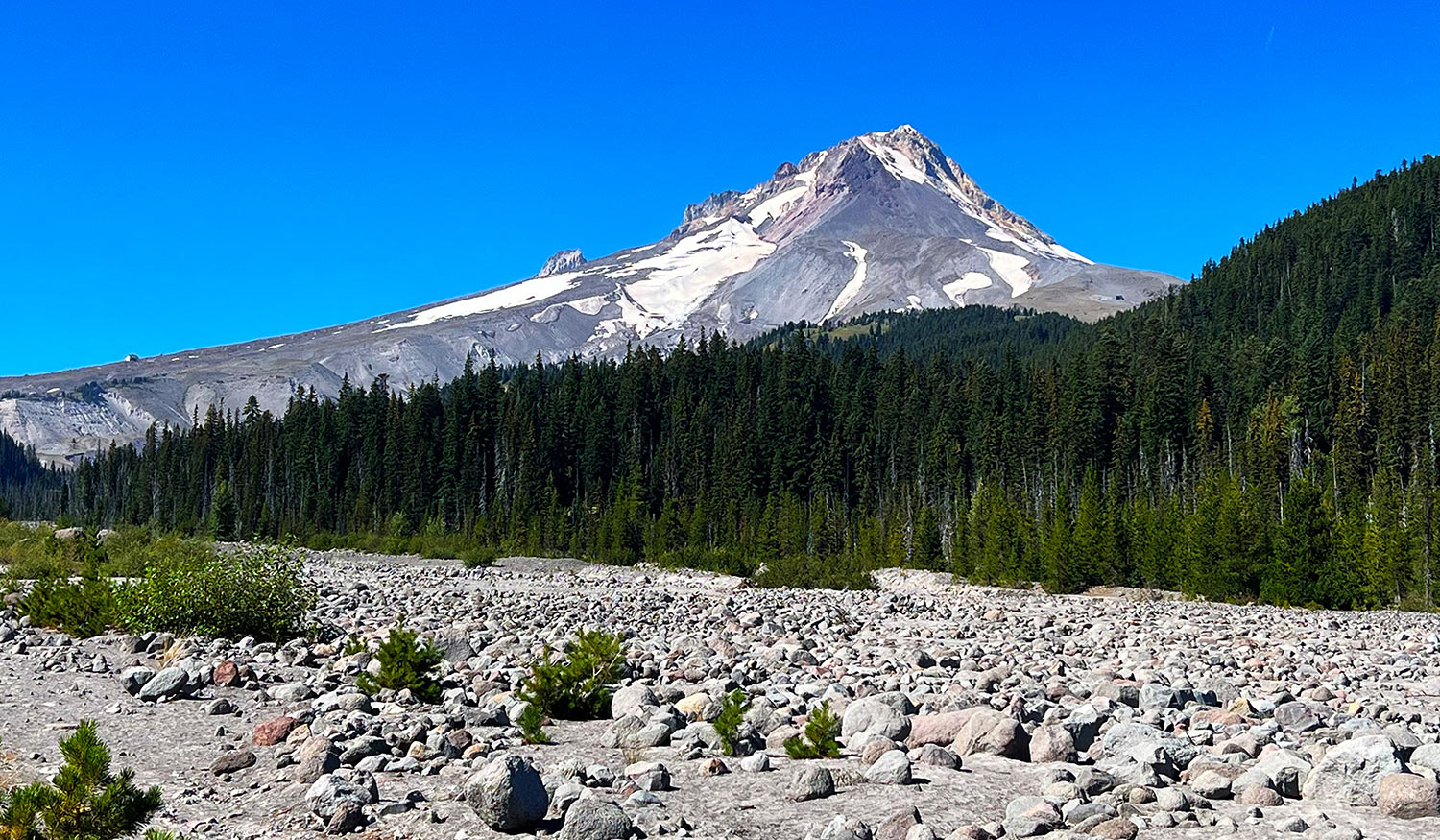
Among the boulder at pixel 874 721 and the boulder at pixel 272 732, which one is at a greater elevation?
the boulder at pixel 874 721

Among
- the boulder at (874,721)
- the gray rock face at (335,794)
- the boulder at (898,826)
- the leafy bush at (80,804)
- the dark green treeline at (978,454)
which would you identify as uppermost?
the dark green treeline at (978,454)

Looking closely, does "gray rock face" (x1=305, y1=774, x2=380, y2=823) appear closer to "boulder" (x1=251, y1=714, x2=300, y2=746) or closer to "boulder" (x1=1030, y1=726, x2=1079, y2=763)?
"boulder" (x1=251, y1=714, x2=300, y2=746)

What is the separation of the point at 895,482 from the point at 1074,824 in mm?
86053

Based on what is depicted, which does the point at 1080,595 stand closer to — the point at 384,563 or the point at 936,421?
the point at 384,563

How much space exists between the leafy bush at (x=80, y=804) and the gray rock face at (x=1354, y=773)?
8214 millimetres

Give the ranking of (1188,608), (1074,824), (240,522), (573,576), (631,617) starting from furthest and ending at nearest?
(240,522) < (573,576) < (1188,608) < (631,617) < (1074,824)

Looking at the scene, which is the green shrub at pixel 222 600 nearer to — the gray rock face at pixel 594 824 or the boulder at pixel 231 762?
the boulder at pixel 231 762

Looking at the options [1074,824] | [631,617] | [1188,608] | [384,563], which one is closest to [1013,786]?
[1074,824]

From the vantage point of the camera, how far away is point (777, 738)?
10.7m

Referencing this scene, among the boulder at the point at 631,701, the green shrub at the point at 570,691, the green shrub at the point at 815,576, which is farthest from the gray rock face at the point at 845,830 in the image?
the green shrub at the point at 815,576

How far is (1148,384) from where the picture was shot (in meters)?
86.1

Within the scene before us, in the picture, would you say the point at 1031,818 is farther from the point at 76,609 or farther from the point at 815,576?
the point at 815,576

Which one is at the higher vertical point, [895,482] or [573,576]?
[895,482]

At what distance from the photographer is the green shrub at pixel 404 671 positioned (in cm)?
1320
